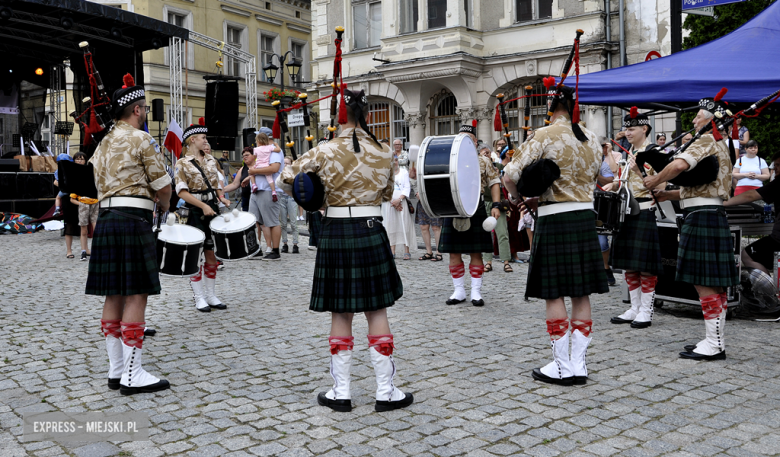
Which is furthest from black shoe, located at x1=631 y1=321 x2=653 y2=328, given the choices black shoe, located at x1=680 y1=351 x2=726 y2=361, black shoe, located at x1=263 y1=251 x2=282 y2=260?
black shoe, located at x1=263 y1=251 x2=282 y2=260

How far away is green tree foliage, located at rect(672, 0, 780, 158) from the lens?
1172 cm

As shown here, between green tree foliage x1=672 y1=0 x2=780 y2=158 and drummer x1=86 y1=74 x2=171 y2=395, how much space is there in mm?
9794

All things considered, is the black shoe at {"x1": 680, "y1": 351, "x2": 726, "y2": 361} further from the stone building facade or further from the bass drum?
the stone building facade

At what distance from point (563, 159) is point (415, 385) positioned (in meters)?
1.70

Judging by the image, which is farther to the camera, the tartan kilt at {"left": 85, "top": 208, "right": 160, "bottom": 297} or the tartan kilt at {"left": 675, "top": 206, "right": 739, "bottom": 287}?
the tartan kilt at {"left": 675, "top": 206, "right": 739, "bottom": 287}

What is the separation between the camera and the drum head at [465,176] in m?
5.12

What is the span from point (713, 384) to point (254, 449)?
2.84 meters

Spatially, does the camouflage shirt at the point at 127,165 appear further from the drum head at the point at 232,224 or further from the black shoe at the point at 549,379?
the black shoe at the point at 549,379

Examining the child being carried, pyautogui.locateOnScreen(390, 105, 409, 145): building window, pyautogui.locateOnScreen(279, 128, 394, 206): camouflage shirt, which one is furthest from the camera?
pyautogui.locateOnScreen(390, 105, 409, 145): building window

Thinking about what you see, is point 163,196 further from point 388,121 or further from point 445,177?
point 388,121

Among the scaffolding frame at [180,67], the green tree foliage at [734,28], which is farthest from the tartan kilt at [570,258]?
the scaffolding frame at [180,67]

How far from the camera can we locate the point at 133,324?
14.4ft

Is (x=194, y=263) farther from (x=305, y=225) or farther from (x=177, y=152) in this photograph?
(x=305, y=225)

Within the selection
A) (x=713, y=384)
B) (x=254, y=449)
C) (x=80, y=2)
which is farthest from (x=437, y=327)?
(x=80, y=2)
